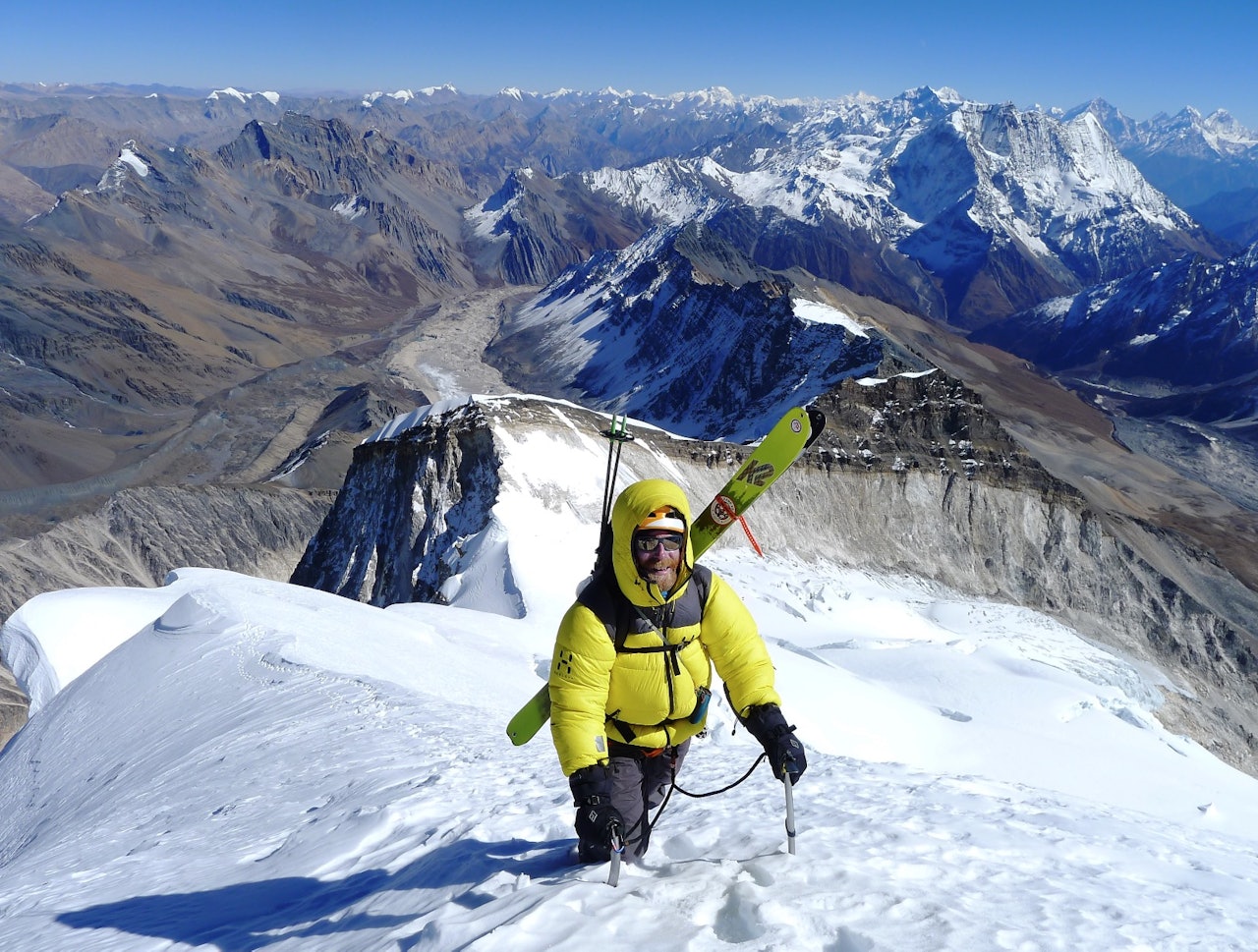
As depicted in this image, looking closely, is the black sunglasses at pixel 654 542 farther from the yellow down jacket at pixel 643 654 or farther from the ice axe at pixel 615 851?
the ice axe at pixel 615 851

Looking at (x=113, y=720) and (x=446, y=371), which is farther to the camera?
(x=446, y=371)

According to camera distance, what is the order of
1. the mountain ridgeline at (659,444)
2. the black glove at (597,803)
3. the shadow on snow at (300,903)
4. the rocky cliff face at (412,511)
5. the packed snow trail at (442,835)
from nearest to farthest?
the packed snow trail at (442,835)
the black glove at (597,803)
the shadow on snow at (300,903)
the rocky cliff face at (412,511)
the mountain ridgeline at (659,444)

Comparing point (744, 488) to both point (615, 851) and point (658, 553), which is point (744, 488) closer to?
point (658, 553)

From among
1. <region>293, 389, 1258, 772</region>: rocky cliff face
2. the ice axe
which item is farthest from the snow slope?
<region>293, 389, 1258, 772</region>: rocky cliff face

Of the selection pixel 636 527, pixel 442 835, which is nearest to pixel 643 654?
pixel 636 527

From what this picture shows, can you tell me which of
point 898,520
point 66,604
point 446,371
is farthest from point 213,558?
point 446,371

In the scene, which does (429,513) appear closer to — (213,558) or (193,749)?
(193,749)

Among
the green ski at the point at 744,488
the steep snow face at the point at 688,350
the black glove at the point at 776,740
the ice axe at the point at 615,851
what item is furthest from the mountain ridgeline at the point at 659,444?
the ice axe at the point at 615,851
